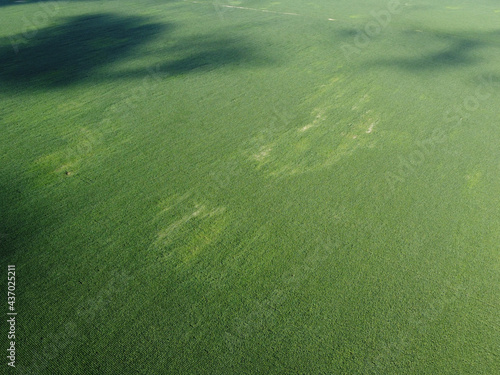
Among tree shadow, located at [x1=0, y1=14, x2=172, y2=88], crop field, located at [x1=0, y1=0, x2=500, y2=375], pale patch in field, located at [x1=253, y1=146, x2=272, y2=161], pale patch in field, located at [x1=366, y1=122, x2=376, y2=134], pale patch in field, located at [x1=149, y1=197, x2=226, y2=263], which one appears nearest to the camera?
crop field, located at [x1=0, y1=0, x2=500, y2=375]

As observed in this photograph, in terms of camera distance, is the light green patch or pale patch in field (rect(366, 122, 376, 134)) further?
pale patch in field (rect(366, 122, 376, 134))

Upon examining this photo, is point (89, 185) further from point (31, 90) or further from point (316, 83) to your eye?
point (316, 83)

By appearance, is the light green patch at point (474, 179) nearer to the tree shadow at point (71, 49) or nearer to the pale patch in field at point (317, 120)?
the pale patch in field at point (317, 120)

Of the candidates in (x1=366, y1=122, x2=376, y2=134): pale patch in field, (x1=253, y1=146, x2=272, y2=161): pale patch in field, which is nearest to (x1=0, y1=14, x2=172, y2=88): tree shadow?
(x1=253, y1=146, x2=272, y2=161): pale patch in field

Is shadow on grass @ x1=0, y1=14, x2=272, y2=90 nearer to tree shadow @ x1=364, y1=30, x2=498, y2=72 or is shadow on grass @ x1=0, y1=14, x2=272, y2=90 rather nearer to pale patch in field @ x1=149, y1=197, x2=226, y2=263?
tree shadow @ x1=364, y1=30, x2=498, y2=72

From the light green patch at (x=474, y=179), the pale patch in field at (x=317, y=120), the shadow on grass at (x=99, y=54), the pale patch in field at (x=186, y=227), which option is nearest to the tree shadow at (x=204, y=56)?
the shadow on grass at (x=99, y=54)

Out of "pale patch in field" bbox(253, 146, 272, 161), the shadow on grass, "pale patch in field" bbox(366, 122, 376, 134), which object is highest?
the shadow on grass
